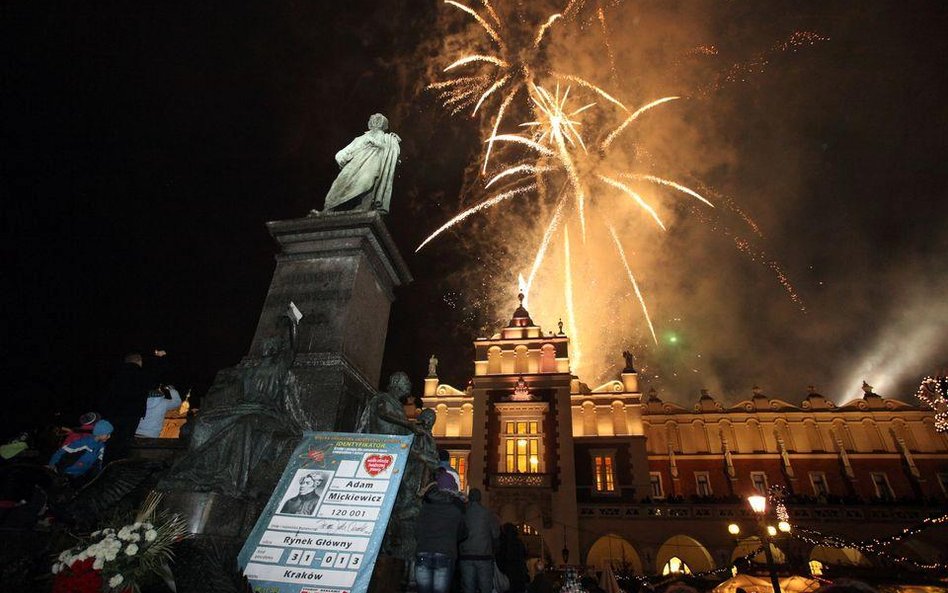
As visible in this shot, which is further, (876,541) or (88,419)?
(876,541)

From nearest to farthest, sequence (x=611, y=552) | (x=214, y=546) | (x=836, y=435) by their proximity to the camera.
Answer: (x=214, y=546), (x=611, y=552), (x=836, y=435)

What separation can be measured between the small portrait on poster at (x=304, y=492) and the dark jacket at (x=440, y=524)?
3.67ft

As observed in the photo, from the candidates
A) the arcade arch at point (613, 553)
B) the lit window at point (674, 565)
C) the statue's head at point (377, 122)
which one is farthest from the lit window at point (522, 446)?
the statue's head at point (377, 122)

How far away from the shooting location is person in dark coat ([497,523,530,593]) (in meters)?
7.03

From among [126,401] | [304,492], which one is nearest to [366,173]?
[126,401]

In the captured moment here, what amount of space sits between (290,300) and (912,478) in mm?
41047

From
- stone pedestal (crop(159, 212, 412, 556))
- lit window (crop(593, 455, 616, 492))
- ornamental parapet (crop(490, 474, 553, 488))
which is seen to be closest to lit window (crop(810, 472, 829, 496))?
lit window (crop(593, 455, 616, 492))

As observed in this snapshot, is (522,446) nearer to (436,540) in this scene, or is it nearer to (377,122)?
(377,122)

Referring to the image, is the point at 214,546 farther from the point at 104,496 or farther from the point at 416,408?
the point at 416,408

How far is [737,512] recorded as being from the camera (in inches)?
953

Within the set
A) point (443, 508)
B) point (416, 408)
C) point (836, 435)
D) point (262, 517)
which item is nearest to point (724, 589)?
point (443, 508)

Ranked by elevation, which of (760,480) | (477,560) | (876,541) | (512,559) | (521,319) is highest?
(521,319)

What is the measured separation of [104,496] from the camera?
4.15m

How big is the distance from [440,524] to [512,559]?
321cm
